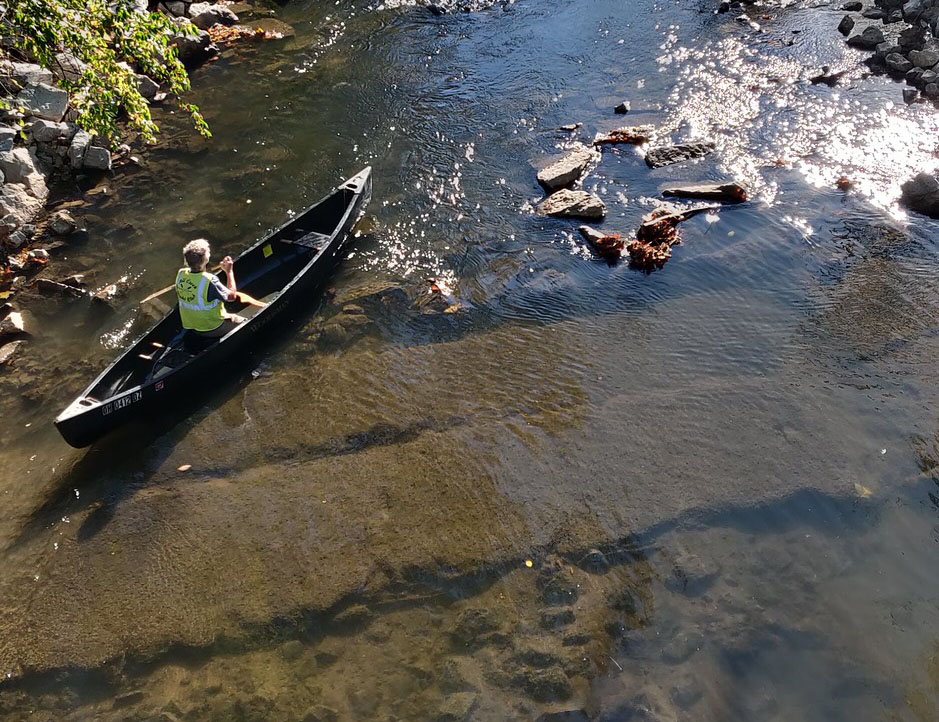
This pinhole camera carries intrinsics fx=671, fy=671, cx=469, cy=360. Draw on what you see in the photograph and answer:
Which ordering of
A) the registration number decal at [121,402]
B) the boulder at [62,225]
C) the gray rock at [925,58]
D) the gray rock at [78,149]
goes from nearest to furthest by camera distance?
the registration number decal at [121,402]
the boulder at [62,225]
the gray rock at [78,149]
the gray rock at [925,58]

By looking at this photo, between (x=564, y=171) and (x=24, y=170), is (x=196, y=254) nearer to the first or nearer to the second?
(x=24, y=170)

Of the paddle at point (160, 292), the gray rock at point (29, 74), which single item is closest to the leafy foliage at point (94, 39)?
the paddle at point (160, 292)

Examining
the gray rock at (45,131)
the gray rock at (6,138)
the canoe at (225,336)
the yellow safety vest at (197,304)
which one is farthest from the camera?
the gray rock at (45,131)

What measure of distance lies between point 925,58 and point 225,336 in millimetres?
16975

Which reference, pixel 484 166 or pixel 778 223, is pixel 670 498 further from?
pixel 484 166

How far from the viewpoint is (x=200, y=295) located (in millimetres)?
8805

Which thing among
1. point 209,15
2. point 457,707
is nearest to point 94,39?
point 457,707

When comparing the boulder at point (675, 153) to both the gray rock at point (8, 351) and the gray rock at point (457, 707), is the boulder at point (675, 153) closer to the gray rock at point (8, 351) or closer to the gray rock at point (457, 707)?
the gray rock at point (457, 707)

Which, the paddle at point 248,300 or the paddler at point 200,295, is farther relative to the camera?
the paddle at point 248,300

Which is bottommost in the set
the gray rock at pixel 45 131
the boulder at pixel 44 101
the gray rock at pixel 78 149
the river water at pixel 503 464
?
the river water at pixel 503 464

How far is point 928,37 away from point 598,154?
9.54 m

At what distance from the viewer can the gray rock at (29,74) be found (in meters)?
13.2

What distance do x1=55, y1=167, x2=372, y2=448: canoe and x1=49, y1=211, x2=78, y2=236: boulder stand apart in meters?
3.37

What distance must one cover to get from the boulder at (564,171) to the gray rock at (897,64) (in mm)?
8493
